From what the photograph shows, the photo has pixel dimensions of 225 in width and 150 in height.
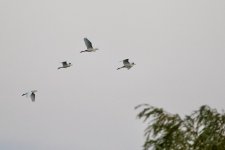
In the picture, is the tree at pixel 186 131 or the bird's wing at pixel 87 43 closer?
the tree at pixel 186 131

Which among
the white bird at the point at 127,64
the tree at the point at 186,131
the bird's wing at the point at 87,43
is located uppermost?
the bird's wing at the point at 87,43

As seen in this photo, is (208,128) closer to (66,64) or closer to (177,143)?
(177,143)

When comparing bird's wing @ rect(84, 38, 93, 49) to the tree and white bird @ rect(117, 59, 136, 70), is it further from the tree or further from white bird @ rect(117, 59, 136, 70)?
the tree

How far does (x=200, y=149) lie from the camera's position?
58.4ft

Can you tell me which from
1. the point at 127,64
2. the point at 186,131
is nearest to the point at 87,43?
the point at 127,64

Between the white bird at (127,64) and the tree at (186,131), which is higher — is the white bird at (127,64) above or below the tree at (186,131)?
above

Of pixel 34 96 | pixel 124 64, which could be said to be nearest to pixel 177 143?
pixel 124 64

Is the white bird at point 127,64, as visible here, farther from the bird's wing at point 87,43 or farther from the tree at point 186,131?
the tree at point 186,131

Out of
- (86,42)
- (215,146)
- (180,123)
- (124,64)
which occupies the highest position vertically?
(86,42)

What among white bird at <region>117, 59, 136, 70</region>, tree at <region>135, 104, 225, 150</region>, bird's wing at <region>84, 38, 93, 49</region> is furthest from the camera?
bird's wing at <region>84, 38, 93, 49</region>

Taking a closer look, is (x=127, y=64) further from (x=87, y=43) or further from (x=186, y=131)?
(x=186, y=131)

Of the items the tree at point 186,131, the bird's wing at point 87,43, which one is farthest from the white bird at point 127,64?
the tree at point 186,131

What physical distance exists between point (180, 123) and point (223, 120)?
1278 mm

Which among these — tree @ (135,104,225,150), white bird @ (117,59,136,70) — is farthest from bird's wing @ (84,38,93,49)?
tree @ (135,104,225,150)
